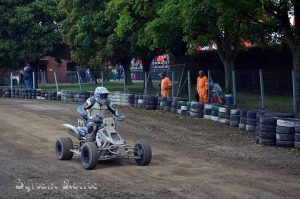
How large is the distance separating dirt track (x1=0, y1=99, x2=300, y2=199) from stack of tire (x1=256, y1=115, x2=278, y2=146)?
1.26 feet

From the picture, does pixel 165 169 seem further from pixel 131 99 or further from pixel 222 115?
pixel 131 99

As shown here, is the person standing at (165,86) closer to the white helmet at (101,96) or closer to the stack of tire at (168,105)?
the stack of tire at (168,105)

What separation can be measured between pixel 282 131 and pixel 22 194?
734 cm

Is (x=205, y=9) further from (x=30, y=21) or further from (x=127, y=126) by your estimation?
(x=30, y=21)

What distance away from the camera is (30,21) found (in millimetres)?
38188

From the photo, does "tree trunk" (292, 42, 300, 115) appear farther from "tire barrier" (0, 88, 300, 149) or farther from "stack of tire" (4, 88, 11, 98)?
"stack of tire" (4, 88, 11, 98)

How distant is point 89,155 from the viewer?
1028 cm

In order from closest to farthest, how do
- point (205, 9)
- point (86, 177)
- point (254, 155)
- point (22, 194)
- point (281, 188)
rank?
point (22, 194), point (281, 188), point (86, 177), point (254, 155), point (205, 9)

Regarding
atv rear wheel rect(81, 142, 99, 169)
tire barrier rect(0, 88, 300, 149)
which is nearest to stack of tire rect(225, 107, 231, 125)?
tire barrier rect(0, 88, 300, 149)

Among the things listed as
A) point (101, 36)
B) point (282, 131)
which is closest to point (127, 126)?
point (282, 131)

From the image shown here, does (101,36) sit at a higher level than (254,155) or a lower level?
higher

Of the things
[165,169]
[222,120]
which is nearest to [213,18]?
[222,120]

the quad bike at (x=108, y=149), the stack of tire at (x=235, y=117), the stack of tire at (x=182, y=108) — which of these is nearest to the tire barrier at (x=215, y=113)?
the stack of tire at (x=235, y=117)

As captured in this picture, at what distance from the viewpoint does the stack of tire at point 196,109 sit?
20188 millimetres
